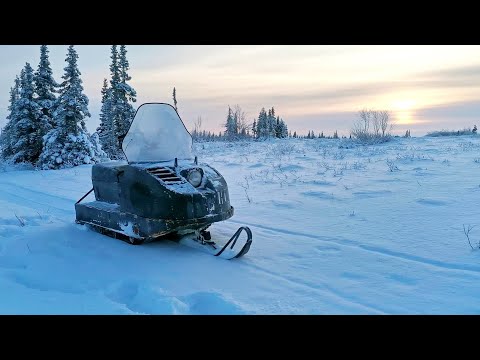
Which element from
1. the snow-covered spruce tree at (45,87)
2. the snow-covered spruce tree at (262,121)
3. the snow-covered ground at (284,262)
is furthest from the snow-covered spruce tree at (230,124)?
the snow-covered ground at (284,262)

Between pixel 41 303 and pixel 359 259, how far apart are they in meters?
3.27

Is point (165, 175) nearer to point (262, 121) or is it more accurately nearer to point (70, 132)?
point (70, 132)

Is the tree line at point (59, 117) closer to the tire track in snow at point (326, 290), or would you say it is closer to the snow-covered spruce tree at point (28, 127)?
the snow-covered spruce tree at point (28, 127)

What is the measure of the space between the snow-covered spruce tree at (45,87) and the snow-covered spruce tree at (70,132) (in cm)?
179

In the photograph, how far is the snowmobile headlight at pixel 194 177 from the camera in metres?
4.82

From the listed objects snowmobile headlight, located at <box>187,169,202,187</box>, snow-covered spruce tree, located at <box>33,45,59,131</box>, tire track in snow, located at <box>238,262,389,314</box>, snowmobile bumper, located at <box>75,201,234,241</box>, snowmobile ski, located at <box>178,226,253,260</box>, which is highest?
snow-covered spruce tree, located at <box>33,45,59,131</box>

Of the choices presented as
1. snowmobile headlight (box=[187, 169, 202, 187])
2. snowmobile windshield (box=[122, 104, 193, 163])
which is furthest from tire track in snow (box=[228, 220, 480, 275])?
snowmobile windshield (box=[122, 104, 193, 163])

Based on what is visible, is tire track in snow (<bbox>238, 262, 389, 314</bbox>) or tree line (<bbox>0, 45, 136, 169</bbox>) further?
tree line (<bbox>0, 45, 136, 169</bbox>)

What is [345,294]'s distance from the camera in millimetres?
3521

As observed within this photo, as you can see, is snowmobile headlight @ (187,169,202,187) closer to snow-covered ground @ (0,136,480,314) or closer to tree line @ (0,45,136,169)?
snow-covered ground @ (0,136,480,314)

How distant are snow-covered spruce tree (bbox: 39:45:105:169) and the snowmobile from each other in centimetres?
1514

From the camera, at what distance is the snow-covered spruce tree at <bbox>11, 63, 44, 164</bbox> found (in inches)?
862

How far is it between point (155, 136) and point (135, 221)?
124cm
